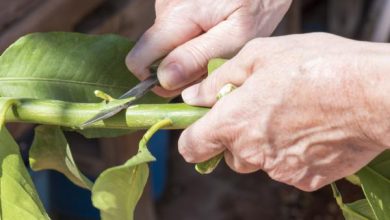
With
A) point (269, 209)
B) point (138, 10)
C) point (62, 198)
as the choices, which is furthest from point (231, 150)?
point (269, 209)

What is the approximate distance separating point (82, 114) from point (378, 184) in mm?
298

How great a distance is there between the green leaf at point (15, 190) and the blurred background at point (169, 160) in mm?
590

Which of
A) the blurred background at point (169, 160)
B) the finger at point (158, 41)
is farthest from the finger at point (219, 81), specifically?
the blurred background at point (169, 160)

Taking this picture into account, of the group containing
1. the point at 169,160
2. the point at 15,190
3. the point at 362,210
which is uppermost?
the point at 15,190

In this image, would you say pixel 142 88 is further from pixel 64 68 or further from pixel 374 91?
pixel 374 91

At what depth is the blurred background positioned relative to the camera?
1.39m

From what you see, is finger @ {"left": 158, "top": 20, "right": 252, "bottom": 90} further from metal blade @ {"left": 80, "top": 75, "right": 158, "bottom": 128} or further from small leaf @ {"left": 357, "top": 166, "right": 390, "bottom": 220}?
small leaf @ {"left": 357, "top": 166, "right": 390, "bottom": 220}

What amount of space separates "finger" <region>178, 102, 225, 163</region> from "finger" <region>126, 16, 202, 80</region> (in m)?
0.12

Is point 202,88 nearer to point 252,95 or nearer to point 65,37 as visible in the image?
point 252,95

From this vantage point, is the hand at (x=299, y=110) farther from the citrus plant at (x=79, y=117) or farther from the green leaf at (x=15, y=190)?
the green leaf at (x=15, y=190)

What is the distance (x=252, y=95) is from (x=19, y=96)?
248mm

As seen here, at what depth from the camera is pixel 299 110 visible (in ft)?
2.28

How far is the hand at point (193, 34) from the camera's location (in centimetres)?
85

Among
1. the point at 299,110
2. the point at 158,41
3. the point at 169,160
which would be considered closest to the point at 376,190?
the point at 299,110
